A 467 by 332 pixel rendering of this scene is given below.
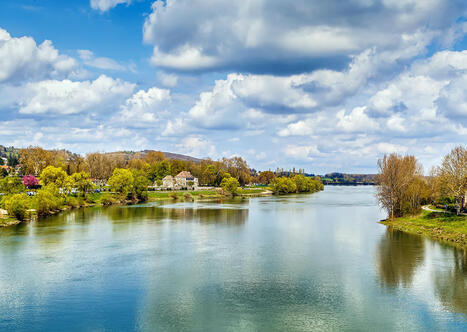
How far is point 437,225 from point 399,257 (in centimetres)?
1614

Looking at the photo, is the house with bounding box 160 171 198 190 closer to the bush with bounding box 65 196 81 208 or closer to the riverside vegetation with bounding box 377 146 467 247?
the bush with bounding box 65 196 81 208

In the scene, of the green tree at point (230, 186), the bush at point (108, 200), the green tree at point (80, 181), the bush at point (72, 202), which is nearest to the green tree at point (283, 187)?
the green tree at point (230, 186)

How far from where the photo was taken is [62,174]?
7938 centimetres

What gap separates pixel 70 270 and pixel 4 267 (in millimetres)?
5515

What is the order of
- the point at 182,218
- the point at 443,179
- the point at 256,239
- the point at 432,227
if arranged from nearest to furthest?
1. the point at 256,239
2. the point at 432,227
3. the point at 443,179
4. the point at 182,218

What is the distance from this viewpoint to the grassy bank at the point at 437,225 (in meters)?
40.8

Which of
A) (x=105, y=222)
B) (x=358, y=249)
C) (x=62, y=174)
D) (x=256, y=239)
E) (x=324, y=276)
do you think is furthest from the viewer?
(x=62, y=174)

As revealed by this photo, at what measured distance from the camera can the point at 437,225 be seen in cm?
4569

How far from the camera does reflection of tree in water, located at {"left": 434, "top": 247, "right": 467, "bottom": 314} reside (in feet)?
71.6

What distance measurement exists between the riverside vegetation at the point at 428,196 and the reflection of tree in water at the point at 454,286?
11.9 meters

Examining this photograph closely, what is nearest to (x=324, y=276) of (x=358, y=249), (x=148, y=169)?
(x=358, y=249)

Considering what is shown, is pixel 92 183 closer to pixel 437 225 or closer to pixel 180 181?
pixel 180 181

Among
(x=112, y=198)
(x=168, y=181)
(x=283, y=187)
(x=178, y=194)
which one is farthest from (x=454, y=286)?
(x=283, y=187)

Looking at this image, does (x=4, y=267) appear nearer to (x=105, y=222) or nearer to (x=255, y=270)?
(x=255, y=270)
